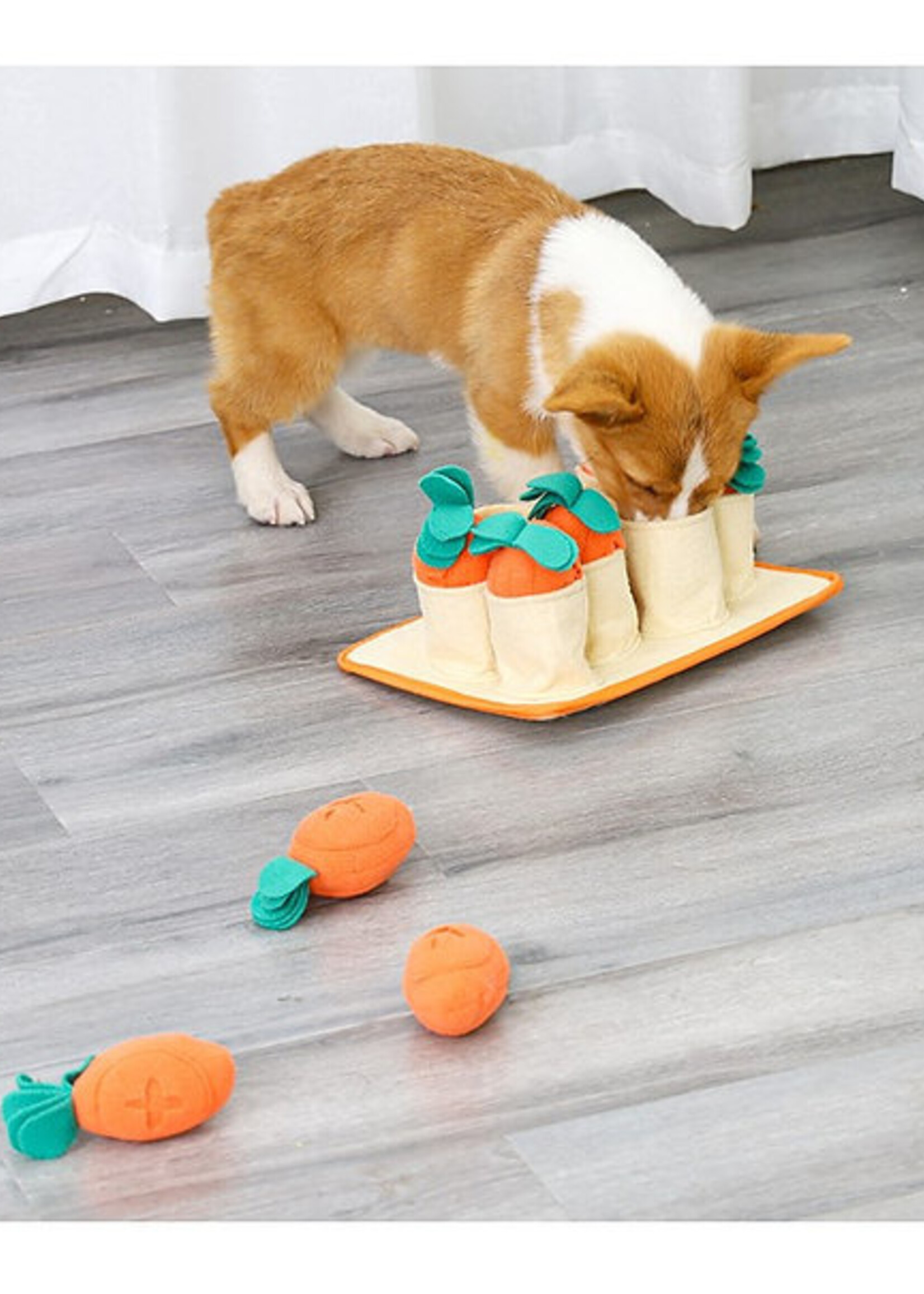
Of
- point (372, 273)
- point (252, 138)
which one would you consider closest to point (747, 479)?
point (372, 273)

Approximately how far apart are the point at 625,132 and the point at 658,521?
136 centimetres

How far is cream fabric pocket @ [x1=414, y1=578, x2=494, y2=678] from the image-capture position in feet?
6.74

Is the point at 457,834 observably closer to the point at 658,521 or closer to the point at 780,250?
the point at 658,521

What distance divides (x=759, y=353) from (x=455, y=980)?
2.49 feet

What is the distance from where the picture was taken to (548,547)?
1.99 meters

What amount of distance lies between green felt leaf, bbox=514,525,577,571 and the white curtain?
1198mm

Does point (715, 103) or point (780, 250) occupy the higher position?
point (715, 103)

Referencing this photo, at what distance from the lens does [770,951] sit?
170 cm

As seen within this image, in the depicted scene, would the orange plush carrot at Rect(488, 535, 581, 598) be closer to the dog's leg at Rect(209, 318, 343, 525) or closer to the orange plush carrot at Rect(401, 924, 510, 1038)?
the orange plush carrot at Rect(401, 924, 510, 1038)

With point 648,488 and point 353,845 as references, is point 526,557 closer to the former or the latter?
point 648,488

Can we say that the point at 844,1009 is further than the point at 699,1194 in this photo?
Yes

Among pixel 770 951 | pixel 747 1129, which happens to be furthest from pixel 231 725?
pixel 747 1129

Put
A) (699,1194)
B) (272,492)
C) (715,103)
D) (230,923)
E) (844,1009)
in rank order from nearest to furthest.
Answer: (699,1194) < (844,1009) < (230,923) < (272,492) < (715,103)

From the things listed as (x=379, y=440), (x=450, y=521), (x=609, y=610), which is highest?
(x=450, y=521)
